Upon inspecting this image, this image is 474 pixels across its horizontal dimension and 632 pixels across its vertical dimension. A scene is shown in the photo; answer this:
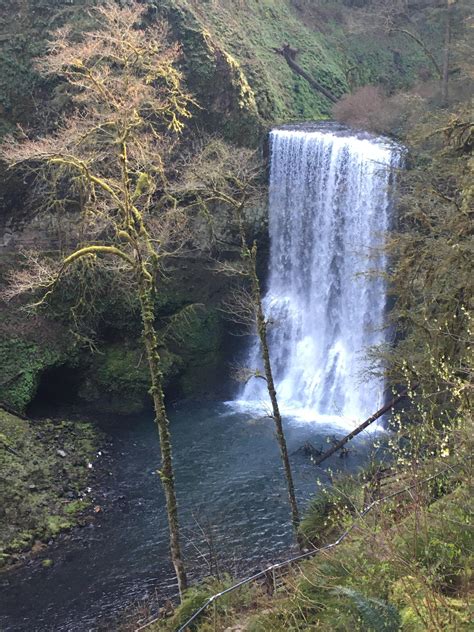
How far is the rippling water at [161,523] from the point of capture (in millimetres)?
11977

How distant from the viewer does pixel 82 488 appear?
16.4 meters

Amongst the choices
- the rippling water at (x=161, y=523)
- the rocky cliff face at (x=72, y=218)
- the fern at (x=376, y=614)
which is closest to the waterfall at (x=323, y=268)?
the rocky cliff face at (x=72, y=218)

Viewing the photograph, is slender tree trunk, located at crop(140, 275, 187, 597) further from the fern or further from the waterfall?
the waterfall

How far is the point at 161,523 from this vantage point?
14719mm

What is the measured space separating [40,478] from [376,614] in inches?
550

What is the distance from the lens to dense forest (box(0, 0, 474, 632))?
33.1 feet

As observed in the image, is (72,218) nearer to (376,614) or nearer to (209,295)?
(209,295)

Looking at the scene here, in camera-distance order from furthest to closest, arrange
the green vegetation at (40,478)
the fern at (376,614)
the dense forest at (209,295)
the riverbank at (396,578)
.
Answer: the green vegetation at (40,478)
the dense forest at (209,295)
the riverbank at (396,578)
the fern at (376,614)

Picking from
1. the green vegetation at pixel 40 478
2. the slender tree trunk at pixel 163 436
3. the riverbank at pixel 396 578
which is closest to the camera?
the riverbank at pixel 396 578

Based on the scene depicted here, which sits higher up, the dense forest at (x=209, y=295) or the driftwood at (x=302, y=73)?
the driftwood at (x=302, y=73)

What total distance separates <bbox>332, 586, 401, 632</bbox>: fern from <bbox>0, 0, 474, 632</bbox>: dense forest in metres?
1.08

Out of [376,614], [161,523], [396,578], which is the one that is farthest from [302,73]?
[376,614]

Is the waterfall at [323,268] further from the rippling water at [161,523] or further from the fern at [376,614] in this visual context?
the fern at [376,614]

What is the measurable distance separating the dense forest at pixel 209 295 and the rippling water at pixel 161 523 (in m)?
0.08
